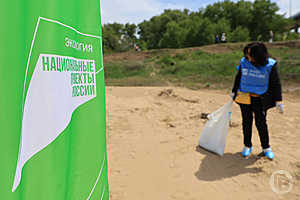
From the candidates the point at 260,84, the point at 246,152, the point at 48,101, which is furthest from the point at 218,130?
the point at 48,101

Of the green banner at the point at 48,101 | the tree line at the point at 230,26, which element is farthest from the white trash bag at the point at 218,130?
Answer: the tree line at the point at 230,26

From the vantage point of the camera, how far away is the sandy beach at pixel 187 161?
101 inches

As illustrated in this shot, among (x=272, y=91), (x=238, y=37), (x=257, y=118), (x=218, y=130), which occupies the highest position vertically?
(x=238, y=37)

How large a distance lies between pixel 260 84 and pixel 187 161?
1.38 meters

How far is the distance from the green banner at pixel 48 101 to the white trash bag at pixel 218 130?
223cm

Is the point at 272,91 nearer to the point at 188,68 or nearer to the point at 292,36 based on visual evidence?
the point at 188,68

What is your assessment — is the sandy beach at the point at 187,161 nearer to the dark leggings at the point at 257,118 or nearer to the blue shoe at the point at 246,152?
the blue shoe at the point at 246,152

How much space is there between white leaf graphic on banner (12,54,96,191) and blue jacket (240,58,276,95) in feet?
7.73

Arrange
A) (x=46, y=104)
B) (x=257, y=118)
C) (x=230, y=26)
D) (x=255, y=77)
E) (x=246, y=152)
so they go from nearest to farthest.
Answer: (x=46, y=104)
(x=255, y=77)
(x=257, y=118)
(x=246, y=152)
(x=230, y=26)

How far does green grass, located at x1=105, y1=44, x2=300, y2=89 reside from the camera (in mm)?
12613

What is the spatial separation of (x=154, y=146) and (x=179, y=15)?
159 ft

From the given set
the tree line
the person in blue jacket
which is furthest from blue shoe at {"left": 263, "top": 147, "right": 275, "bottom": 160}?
the tree line

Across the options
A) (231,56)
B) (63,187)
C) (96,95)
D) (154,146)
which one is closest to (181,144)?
(154,146)

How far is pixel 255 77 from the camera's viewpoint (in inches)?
114
